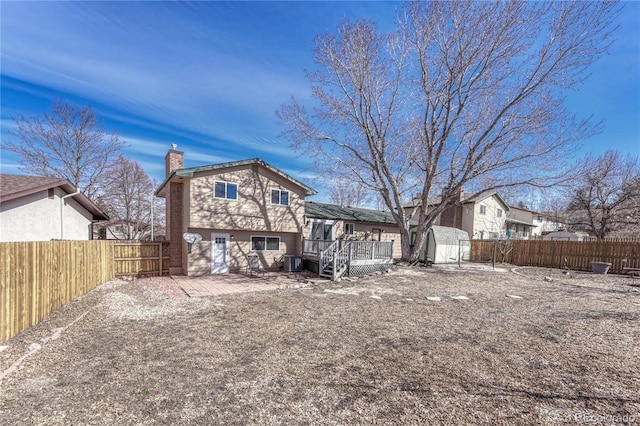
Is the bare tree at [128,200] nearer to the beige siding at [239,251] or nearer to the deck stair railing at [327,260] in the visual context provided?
the beige siding at [239,251]

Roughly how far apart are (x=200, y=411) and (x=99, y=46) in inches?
434

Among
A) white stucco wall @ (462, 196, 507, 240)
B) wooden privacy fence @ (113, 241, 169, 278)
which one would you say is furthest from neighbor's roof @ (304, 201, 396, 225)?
white stucco wall @ (462, 196, 507, 240)

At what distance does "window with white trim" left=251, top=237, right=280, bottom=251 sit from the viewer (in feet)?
46.7

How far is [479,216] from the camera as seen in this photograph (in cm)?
2620

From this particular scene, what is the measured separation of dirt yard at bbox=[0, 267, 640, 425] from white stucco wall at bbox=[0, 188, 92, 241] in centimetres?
497

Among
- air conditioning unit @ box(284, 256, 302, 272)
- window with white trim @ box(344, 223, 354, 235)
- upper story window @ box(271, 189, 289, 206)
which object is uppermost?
upper story window @ box(271, 189, 289, 206)

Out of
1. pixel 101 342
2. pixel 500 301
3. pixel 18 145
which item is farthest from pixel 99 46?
pixel 18 145

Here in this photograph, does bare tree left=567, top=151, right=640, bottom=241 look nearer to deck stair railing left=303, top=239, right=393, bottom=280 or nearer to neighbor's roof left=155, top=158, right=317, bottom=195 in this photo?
deck stair railing left=303, top=239, right=393, bottom=280

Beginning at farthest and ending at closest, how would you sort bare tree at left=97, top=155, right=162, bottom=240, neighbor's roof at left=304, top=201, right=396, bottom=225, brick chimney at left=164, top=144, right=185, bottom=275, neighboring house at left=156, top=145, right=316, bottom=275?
1. bare tree at left=97, top=155, right=162, bottom=240
2. neighbor's roof at left=304, top=201, right=396, bottom=225
3. brick chimney at left=164, top=144, right=185, bottom=275
4. neighboring house at left=156, top=145, right=316, bottom=275

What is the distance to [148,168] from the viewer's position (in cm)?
3180

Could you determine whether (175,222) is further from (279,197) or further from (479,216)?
(479,216)

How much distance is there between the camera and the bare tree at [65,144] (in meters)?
19.7

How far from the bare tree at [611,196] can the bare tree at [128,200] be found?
128 ft

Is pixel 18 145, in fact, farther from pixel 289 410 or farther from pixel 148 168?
pixel 289 410
